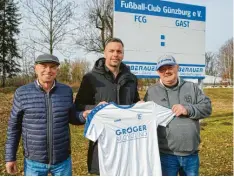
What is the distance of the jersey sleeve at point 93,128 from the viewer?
3143mm

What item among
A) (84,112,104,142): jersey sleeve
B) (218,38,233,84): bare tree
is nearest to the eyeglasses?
(84,112,104,142): jersey sleeve

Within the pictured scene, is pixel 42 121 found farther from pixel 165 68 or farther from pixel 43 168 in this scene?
pixel 165 68

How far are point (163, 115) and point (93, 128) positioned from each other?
0.74 m

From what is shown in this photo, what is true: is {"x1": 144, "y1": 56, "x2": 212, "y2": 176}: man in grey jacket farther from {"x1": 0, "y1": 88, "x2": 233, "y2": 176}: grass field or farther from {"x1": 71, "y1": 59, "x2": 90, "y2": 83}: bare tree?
{"x1": 71, "y1": 59, "x2": 90, "y2": 83}: bare tree

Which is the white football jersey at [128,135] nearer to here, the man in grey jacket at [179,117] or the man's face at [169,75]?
the man in grey jacket at [179,117]

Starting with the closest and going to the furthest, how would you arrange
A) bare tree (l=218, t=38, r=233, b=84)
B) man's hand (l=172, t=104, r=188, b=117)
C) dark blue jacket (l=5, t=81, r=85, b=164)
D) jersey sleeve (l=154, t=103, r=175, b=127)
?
dark blue jacket (l=5, t=81, r=85, b=164) → man's hand (l=172, t=104, r=188, b=117) → jersey sleeve (l=154, t=103, r=175, b=127) → bare tree (l=218, t=38, r=233, b=84)

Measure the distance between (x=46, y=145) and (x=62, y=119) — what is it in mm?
289

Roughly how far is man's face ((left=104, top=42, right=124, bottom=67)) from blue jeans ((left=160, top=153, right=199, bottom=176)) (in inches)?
43.4

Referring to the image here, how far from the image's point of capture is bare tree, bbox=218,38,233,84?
4804 cm

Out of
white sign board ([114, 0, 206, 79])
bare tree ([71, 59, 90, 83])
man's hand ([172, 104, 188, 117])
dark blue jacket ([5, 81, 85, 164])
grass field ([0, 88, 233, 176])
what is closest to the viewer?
dark blue jacket ([5, 81, 85, 164])

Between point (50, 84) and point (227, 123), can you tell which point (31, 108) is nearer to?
point (50, 84)

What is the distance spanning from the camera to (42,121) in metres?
2.92

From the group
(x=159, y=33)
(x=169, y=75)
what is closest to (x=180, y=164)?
(x=169, y=75)

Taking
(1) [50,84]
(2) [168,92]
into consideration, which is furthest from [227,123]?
(1) [50,84]
